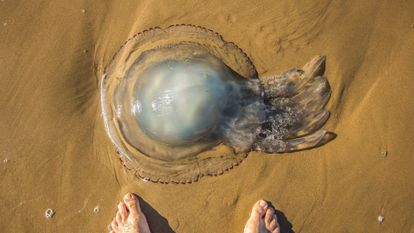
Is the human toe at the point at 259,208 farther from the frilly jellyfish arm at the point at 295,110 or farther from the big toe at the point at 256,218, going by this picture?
the frilly jellyfish arm at the point at 295,110

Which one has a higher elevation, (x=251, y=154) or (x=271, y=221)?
(x=251, y=154)

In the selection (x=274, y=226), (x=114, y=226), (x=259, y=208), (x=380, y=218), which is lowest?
(x=114, y=226)

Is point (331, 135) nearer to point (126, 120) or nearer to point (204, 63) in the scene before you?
point (204, 63)

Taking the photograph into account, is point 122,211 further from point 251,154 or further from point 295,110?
point 295,110

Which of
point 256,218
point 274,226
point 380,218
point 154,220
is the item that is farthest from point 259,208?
point 380,218

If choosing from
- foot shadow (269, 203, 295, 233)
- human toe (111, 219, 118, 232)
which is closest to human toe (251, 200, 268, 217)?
foot shadow (269, 203, 295, 233)

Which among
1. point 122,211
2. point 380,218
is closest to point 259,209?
point 380,218

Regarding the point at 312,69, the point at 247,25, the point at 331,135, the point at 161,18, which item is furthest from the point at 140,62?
the point at 331,135

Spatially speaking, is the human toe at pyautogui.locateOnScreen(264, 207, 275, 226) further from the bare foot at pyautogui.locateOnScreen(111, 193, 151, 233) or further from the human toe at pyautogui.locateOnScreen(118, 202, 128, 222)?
the human toe at pyautogui.locateOnScreen(118, 202, 128, 222)

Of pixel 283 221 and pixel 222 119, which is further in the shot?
pixel 283 221
